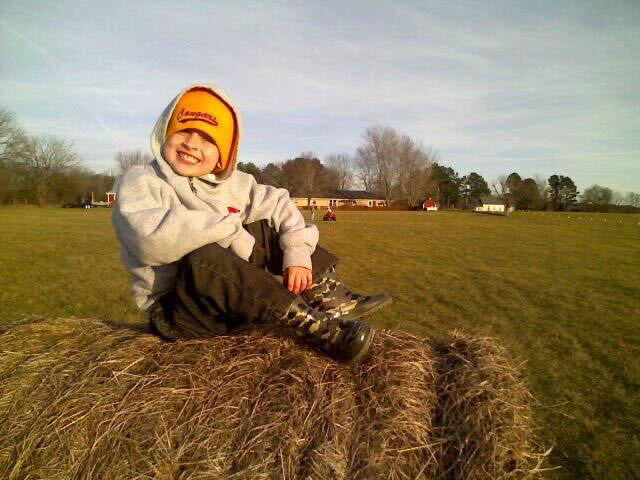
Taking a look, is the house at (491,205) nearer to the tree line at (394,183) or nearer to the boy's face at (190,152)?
the tree line at (394,183)

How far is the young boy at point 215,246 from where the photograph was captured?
6.31ft

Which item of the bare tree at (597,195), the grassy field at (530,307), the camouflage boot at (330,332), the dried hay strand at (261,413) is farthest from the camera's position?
the bare tree at (597,195)

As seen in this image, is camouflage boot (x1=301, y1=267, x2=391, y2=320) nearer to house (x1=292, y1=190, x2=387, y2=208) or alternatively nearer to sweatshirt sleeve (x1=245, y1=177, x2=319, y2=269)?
sweatshirt sleeve (x1=245, y1=177, x2=319, y2=269)

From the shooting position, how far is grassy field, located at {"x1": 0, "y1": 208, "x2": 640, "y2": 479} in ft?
9.37

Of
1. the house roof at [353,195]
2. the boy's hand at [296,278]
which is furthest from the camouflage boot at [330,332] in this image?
the house roof at [353,195]

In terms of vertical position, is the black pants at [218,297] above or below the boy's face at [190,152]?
below

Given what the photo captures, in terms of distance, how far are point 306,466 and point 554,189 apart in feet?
340

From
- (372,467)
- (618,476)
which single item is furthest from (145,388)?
(618,476)

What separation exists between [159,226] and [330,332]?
2.97ft

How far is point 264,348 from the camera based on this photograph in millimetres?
1982

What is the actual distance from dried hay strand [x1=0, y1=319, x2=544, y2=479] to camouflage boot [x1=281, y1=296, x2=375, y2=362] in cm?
7

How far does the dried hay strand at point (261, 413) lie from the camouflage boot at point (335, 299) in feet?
1.49

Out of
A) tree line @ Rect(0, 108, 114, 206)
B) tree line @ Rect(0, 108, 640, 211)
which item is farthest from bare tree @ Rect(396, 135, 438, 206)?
tree line @ Rect(0, 108, 114, 206)

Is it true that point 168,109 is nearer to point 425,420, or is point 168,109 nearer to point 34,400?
point 34,400
